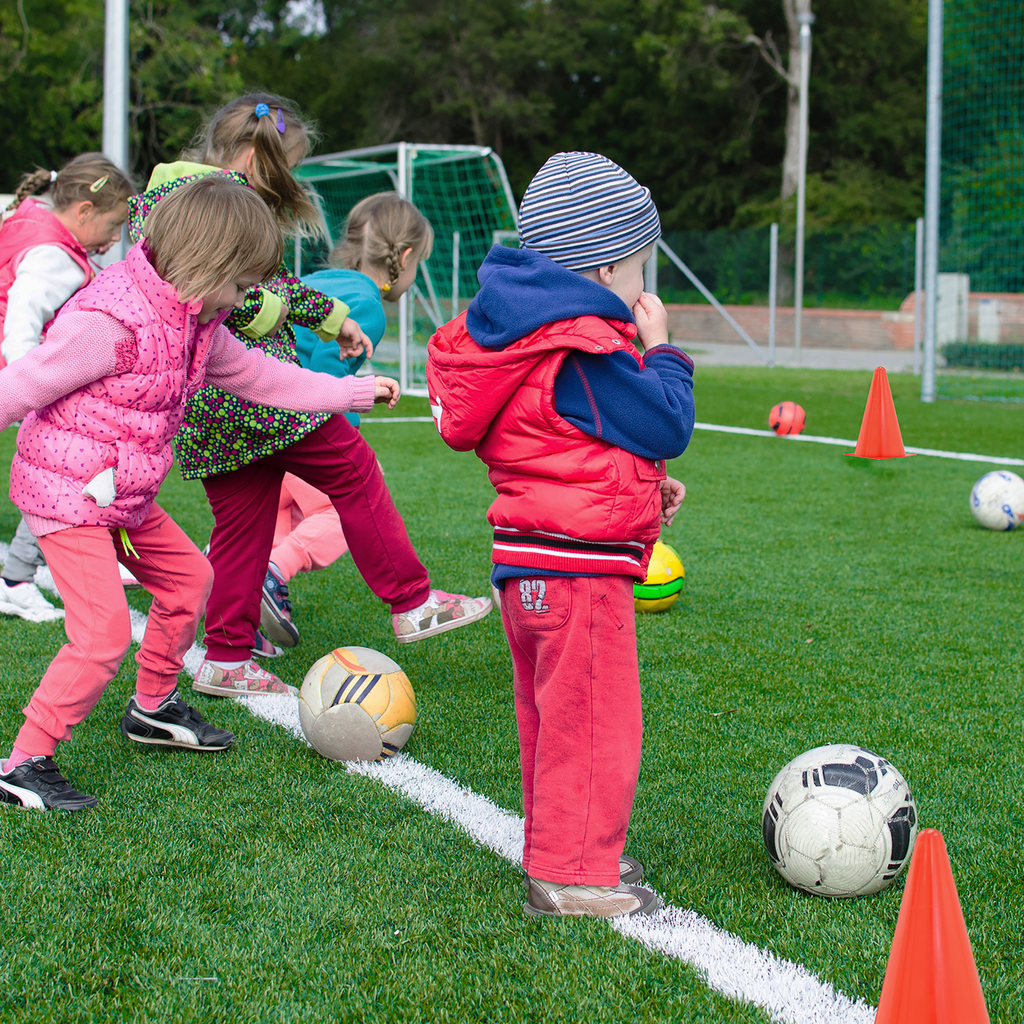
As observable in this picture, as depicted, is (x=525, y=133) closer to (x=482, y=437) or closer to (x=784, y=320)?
(x=784, y=320)

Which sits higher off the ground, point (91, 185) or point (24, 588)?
point (91, 185)

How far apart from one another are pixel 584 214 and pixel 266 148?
1.79m

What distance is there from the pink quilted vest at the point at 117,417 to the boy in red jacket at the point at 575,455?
0.87 m

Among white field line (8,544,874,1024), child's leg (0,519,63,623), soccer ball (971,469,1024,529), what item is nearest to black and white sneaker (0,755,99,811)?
white field line (8,544,874,1024)

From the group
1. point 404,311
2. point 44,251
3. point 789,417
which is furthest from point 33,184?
point 404,311

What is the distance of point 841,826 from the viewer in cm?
249

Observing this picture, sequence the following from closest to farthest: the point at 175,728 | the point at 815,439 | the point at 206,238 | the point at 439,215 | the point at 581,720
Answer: the point at 581,720, the point at 206,238, the point at 175,728, the point at 815,439, the point at 439,215

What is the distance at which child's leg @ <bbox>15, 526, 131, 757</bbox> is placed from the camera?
9.61 ft

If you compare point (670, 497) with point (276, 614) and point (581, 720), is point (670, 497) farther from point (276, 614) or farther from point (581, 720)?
point (276, 614)

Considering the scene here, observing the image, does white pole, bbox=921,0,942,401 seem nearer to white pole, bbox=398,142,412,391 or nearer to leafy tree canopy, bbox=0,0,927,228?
white pole, bbox=398,142,412,391

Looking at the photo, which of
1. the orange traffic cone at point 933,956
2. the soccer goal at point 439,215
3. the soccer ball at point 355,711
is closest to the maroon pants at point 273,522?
the soccer ball at point 355,711

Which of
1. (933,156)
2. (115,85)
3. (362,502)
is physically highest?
(115,85)

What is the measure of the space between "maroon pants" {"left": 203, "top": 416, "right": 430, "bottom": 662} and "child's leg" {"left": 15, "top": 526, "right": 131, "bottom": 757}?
88 centimetres

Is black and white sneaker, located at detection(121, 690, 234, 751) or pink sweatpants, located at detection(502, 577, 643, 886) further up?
pink sweatpants, located at detection(502, 577, 643, 886)
